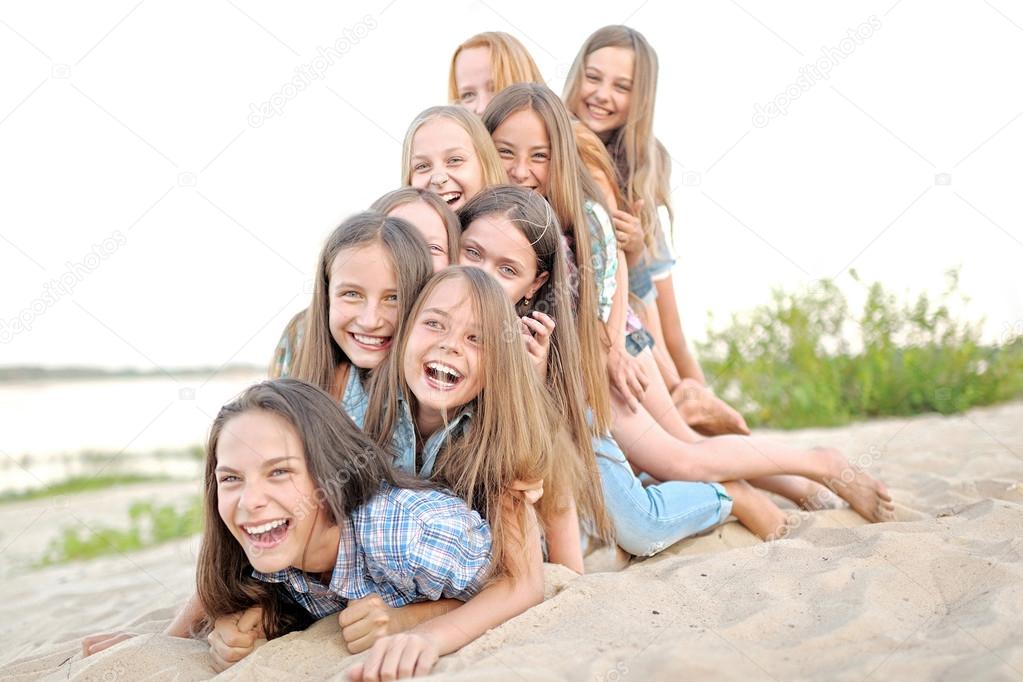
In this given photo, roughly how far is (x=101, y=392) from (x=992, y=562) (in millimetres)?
14441

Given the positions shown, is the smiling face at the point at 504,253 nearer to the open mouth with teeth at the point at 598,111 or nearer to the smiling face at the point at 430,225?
the smiling face at the point at 430,225

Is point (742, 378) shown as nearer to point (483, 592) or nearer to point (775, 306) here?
point (775, 306)

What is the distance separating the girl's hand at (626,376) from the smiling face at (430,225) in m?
0.80

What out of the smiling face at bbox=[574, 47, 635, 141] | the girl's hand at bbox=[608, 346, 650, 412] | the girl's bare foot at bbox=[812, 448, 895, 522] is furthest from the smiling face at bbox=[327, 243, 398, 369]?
the girl's bare foot at bbox=[812, 448, 895, 522]

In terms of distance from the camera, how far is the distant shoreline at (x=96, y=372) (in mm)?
15306

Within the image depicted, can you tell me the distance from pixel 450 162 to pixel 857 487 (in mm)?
1930

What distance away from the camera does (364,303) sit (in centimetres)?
315

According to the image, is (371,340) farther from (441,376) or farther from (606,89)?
(606,89)

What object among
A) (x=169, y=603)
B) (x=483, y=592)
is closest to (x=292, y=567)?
(x=483, y=592)

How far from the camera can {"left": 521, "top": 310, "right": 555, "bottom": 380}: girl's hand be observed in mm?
3117

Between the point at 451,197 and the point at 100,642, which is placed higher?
the point at 451,197

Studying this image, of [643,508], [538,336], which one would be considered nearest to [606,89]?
[538,336]

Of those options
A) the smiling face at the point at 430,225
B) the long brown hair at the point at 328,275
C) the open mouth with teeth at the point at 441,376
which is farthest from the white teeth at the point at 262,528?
the smiling face at the point at 430,225

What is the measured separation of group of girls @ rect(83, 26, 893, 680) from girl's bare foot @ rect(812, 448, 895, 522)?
0.01 metres
